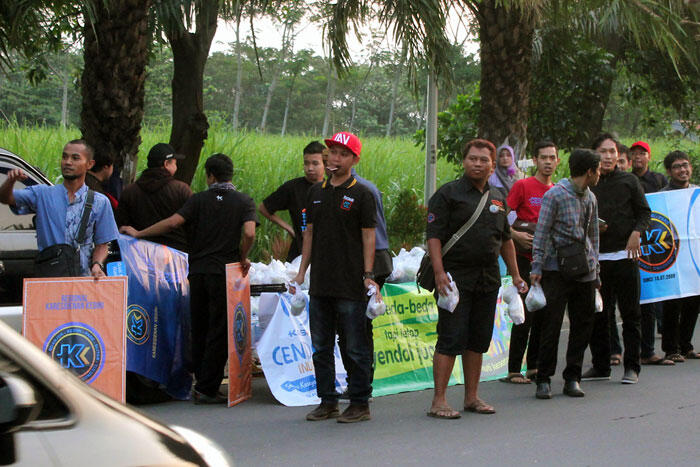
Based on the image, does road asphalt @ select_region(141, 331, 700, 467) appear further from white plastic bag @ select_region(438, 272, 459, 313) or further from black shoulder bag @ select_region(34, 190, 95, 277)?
black shoulder bag @ select_region(34, 190, 95, 277)

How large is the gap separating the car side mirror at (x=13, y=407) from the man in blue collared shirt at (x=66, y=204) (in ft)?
15.5

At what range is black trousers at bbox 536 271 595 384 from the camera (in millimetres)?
7832

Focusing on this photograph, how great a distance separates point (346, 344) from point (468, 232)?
1.17 m

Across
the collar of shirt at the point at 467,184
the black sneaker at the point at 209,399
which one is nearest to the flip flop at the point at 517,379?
the collar of shirt at the point at 467,184

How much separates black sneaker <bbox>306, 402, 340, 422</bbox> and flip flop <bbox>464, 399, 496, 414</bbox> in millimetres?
974

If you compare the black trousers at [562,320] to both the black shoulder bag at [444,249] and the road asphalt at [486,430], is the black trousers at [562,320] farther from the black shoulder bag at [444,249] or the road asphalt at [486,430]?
the black shoulder bag at [444,249]

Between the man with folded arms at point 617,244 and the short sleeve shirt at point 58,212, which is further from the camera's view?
the man with folded arms at point 617,244

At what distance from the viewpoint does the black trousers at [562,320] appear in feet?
25.7

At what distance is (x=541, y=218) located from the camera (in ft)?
25.7

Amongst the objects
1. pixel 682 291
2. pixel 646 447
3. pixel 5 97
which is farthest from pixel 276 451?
pixel 5 97

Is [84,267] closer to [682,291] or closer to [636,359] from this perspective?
[636,359]

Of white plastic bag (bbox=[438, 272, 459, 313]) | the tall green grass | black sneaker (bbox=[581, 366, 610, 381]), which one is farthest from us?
the tall green grass

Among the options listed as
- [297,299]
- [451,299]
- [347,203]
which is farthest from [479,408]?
[347,203]

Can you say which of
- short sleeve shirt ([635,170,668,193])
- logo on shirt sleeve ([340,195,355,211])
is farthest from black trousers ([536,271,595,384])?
short sleeve shirt ([635,170,668,193])
